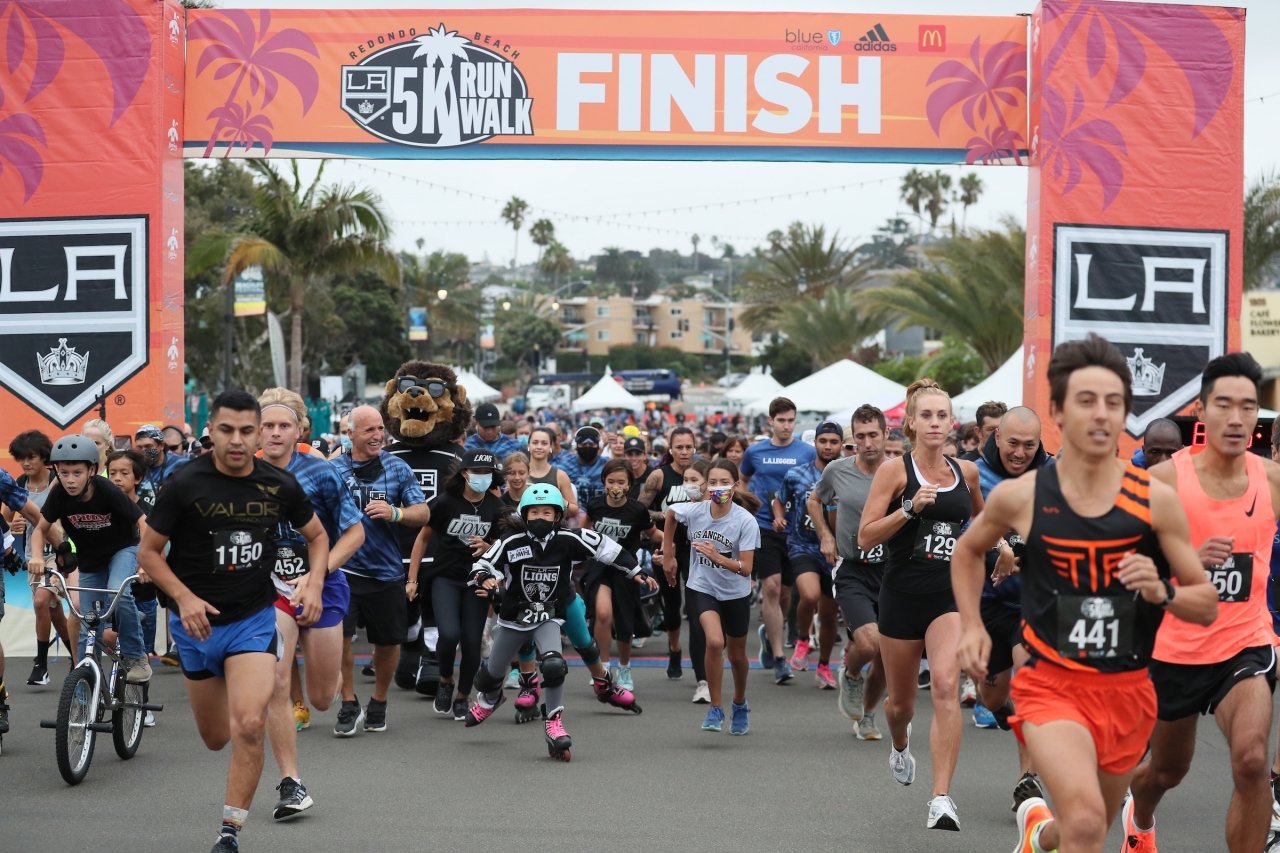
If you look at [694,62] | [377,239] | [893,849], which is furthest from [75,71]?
[377,239]

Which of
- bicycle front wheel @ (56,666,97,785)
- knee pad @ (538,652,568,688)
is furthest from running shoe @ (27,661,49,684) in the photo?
knee pad @ (538,652,568,688)

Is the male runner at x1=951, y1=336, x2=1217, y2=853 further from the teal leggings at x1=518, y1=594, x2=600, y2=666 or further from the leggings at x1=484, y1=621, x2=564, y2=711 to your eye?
the teal leggings at x1=518, y1=594, x2=600, y2=666

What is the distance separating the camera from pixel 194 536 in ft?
19.8

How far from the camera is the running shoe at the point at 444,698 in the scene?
Result: 32.5ft

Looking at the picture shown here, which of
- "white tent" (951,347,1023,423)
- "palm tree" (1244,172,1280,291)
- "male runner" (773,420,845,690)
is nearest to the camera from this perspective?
"male runner" (773,420,845,690)

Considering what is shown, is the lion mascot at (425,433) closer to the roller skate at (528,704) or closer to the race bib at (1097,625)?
the roller skate at (528,704)

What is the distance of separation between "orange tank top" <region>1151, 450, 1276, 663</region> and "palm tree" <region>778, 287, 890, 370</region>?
4286 cm

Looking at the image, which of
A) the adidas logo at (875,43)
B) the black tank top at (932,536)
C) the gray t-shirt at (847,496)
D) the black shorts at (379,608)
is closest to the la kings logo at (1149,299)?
the adidas logo at (875,43)

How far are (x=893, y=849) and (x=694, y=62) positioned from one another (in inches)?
348

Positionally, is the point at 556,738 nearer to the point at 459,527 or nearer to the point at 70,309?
the point at 459,527

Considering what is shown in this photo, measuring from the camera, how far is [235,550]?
19.9 feet

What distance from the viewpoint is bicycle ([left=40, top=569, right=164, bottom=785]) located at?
7.48 meters

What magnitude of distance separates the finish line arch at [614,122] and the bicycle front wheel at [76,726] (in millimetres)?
5654

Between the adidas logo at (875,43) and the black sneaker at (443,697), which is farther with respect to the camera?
the adidas logo at (875,43)
